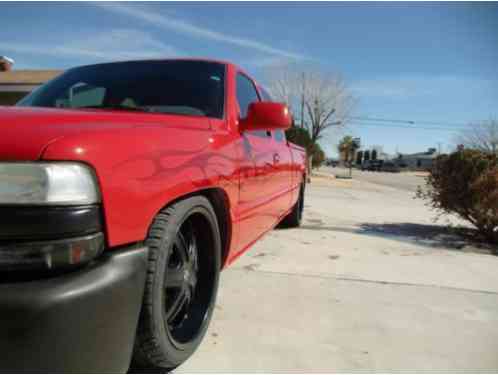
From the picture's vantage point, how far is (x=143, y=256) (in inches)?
44.0

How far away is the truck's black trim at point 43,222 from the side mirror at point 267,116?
4.28ft

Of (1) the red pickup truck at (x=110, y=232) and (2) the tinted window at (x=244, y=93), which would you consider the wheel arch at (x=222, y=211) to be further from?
(2) the tinted window at (x=244, y=93)

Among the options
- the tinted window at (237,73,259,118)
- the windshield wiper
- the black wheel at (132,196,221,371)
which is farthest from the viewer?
the tinted window at (237,73,259,118)

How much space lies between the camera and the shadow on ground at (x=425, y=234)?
422 centimetres

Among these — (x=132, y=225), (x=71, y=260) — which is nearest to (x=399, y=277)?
(x=132, y=225)

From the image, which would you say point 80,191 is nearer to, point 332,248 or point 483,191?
point 332,248

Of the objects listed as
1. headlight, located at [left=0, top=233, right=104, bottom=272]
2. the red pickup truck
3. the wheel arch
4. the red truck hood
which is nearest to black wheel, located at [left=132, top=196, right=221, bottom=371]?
→ the red pickup truck

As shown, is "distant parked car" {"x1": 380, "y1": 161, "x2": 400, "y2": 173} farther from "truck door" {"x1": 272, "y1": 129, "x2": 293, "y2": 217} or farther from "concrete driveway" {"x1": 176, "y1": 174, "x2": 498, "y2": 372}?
"truck door" {"x1": 272, "y1": 129, "x2": 293, "y2": 217}

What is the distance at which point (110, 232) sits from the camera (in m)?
1.04

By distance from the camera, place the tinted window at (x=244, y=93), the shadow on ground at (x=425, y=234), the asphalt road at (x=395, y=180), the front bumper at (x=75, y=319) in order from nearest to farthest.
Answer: the front bumper at (x=75, y=319), the tinted window at (x=244, y=93), the shadow on ground at (x=425, y=234), the asphalt road at (x=395, y=180)

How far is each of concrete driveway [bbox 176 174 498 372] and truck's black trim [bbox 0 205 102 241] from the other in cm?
94

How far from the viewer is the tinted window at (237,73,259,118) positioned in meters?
2.44

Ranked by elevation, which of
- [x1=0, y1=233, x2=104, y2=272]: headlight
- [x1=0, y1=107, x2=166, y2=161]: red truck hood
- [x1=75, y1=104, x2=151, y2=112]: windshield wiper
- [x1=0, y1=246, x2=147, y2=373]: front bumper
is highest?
[x1=75, y1=104, x2=151, y2=112]: windshield wiper

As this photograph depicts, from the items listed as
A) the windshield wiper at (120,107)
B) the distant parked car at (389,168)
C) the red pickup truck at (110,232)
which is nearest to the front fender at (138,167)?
the red pickup truck at (110,232)
